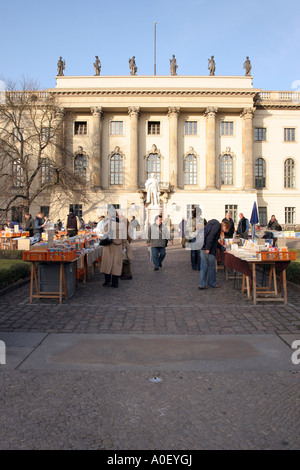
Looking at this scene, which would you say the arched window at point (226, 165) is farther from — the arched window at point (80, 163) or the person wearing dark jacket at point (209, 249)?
the person wearing dark jacket at point (209, 249)

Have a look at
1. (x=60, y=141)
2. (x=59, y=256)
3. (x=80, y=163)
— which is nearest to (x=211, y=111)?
(x=80, y=163)

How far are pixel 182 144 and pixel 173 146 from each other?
6.41 ft

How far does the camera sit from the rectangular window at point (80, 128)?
4388 cm

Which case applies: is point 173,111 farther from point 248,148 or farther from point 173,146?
point 248,148

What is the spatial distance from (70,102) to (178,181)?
1513cm

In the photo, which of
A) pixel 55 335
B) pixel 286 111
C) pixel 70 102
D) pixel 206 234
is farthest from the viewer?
pixel 286 111

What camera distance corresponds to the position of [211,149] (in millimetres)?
41969

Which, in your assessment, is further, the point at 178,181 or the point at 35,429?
the point at 178,181

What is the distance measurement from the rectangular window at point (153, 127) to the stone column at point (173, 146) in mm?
2434

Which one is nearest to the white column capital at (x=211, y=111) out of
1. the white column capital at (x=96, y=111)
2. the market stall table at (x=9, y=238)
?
the white column capital at (x=96, y=111)

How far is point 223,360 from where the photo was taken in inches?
190
